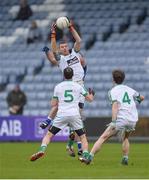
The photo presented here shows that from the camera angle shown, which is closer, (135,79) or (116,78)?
(116,78)

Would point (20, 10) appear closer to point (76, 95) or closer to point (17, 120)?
point (17, 120)

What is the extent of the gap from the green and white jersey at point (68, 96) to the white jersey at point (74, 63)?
2.09m

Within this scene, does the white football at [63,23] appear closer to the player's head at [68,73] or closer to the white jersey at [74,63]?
the white jersey at [74,63]

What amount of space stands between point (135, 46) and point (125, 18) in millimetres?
1551

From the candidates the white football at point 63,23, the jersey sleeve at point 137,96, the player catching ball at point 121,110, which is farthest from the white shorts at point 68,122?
the white football at point 63,23

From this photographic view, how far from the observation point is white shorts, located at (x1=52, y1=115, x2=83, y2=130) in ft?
49.8

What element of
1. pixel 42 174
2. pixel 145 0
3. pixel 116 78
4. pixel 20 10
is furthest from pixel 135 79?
pixel 42 174

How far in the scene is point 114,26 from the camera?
106 ft

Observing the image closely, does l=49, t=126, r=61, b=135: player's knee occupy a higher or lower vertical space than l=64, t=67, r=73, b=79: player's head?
lower

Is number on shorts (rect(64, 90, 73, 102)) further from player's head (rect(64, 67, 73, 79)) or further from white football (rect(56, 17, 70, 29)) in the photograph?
white football (rect(56, 17, 70, 29))

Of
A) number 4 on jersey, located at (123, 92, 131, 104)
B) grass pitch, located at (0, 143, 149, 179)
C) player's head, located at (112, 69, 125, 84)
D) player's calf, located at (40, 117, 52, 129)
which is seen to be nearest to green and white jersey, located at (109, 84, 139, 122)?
number 4 on jersey, located at (123, 92, 131, 104)

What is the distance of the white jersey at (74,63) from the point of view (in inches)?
677

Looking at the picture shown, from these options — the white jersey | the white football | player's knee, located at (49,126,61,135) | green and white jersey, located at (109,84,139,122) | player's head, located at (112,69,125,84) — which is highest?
the white football

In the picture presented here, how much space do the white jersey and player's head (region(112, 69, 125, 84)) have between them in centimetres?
211
